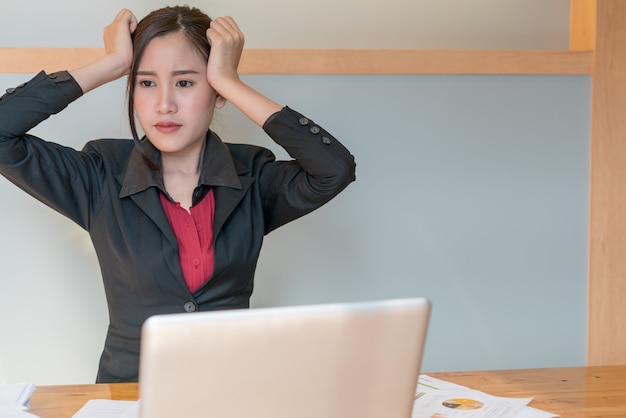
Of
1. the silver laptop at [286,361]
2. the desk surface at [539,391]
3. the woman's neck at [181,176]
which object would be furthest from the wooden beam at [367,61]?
the silver laptop at [286,361]

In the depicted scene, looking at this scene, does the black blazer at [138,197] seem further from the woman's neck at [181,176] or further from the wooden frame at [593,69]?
the wooden frame at [593,69]

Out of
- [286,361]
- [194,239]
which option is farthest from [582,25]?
→ [286,361]

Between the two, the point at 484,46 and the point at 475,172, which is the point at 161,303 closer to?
the point at 475,172

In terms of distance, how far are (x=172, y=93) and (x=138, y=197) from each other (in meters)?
0.24

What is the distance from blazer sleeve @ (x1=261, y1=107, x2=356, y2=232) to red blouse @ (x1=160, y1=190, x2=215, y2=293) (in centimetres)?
18

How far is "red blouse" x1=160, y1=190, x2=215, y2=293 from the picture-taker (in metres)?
1.92

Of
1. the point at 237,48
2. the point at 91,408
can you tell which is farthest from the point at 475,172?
the point at 91,408

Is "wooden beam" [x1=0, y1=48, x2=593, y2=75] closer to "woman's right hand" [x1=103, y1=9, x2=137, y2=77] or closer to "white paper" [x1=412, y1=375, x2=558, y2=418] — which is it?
"woman's right hand" [x1=103, y1=9, x2=137, y2=77]

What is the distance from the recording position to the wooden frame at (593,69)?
249cm

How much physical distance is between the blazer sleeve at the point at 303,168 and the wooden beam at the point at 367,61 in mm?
538

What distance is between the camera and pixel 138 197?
1.92 metres

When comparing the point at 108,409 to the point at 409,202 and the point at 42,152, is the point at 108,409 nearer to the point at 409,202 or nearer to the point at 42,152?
the point at 42,152

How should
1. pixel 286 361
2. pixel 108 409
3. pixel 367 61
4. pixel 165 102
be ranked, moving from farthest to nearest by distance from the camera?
pixel 367 61
pixel 165 102
pixel 108 409
pixel 286 361

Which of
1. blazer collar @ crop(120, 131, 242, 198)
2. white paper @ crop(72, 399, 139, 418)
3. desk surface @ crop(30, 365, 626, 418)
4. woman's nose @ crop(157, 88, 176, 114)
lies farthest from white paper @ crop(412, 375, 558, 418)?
woman's nose @ crop(157, 88, 176, 114)
